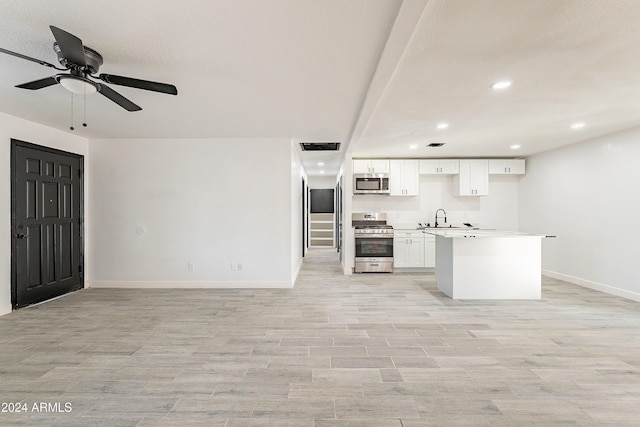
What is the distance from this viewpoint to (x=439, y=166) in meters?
6.53

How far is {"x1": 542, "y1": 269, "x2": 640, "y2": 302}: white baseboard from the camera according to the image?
430 cm

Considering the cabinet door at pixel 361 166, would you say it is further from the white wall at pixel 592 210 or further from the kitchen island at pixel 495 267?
the white wall at pixel 592 210

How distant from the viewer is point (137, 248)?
506cm

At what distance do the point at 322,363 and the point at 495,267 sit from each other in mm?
3141

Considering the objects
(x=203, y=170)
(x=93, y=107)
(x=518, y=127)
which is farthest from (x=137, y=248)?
(x=518, y=127)

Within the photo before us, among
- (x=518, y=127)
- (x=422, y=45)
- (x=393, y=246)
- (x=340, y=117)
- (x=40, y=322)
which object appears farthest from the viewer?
(x=393, y=246)

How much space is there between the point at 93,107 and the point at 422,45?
3663mm

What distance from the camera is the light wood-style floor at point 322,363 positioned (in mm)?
1876

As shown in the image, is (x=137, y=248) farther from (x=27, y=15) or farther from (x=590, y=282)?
(x=590, y=282)

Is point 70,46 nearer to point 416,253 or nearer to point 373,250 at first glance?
point 373,250

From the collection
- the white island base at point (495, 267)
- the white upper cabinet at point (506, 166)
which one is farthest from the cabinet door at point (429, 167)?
the white island base at point (495, 267)

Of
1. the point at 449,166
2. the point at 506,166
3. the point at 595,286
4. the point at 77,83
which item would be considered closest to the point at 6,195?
the point at 77,83

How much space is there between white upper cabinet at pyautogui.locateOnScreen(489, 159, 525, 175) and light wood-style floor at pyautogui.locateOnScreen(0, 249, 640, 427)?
3072 mm

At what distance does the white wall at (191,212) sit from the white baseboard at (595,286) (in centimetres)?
489
